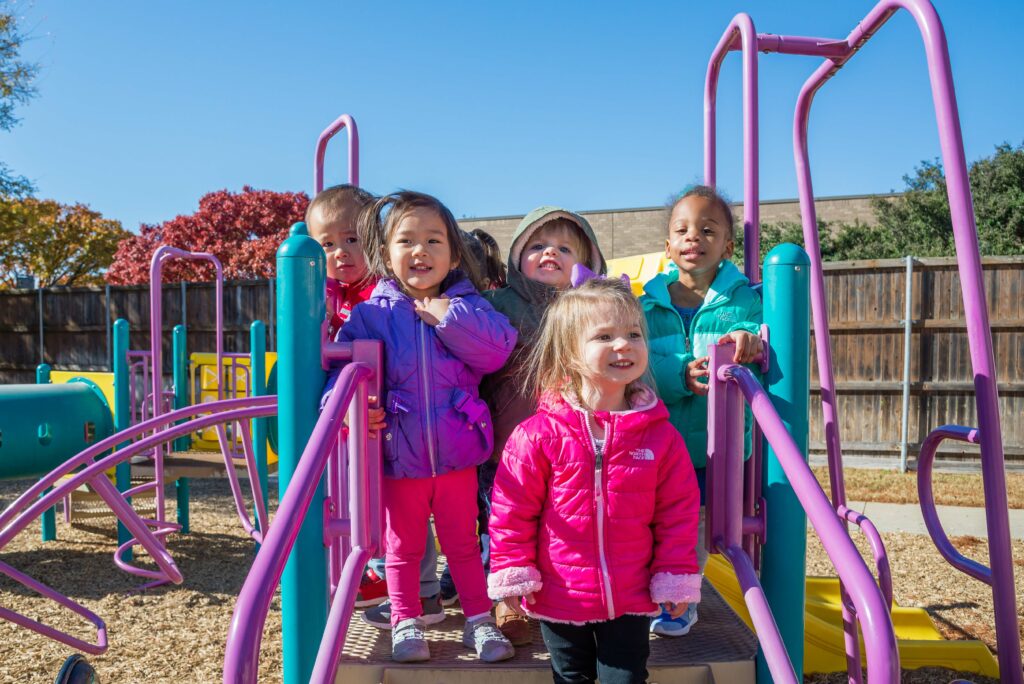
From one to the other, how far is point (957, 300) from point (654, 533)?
769 cm

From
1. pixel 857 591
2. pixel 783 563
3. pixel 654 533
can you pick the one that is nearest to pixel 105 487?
pixel 654 533

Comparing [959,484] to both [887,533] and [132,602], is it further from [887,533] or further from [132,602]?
[132,602]

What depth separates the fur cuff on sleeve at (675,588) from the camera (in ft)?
5.51

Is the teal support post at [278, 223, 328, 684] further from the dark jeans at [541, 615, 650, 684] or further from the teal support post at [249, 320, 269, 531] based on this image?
the teal support post at [249, 320, 269, 531]

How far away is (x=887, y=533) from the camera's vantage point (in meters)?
5.71

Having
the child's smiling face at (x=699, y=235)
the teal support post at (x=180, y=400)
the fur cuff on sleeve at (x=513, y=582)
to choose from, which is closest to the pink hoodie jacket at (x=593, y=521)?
the fur cuff on sleeve at (x=513, y=582)

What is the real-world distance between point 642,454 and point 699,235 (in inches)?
40.3

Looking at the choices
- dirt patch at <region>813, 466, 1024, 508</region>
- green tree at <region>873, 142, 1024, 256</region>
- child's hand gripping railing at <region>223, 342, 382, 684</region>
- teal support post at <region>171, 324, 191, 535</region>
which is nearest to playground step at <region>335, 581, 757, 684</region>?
child's hand gripping railing at <region>223, 342, 382, 684</region>

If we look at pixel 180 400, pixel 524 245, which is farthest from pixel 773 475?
pixel 180 400

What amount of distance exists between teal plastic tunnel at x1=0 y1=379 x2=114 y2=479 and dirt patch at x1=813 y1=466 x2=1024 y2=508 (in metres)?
5.58

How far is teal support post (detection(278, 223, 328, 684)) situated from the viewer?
1.93 m

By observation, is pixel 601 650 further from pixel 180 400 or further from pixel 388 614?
pixel 180 400

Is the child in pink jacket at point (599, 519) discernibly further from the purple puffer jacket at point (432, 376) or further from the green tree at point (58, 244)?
the green tree at point (58, 244)

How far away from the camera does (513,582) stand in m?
1.69
